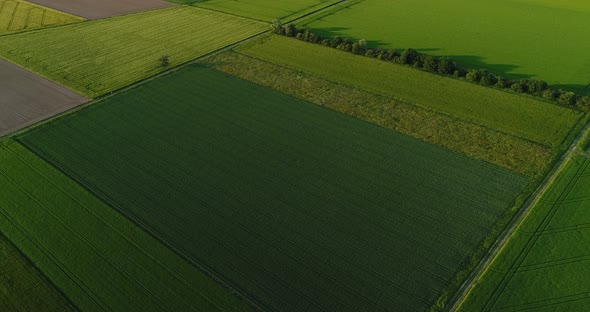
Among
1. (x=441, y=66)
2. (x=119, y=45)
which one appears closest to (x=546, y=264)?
(x=441, y=66)

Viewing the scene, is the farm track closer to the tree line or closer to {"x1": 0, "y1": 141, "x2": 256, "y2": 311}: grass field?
the tree line

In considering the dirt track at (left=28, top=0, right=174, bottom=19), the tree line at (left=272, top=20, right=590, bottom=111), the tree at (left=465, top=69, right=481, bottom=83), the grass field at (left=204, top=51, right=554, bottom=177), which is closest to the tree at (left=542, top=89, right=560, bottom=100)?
the tree line at (left=272, top=20, right=590, bottom=111)

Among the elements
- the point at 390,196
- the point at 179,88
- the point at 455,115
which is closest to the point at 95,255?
the point at 390,196

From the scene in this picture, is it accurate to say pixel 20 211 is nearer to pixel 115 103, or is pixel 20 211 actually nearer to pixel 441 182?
pixel 115 103

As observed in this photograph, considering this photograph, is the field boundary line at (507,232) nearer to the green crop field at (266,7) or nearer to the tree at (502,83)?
the tree at (502,83)

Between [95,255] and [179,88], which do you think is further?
[179,88]

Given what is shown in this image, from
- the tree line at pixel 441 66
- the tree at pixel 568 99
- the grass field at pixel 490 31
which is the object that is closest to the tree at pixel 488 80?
the tree line at pixel 441 66
